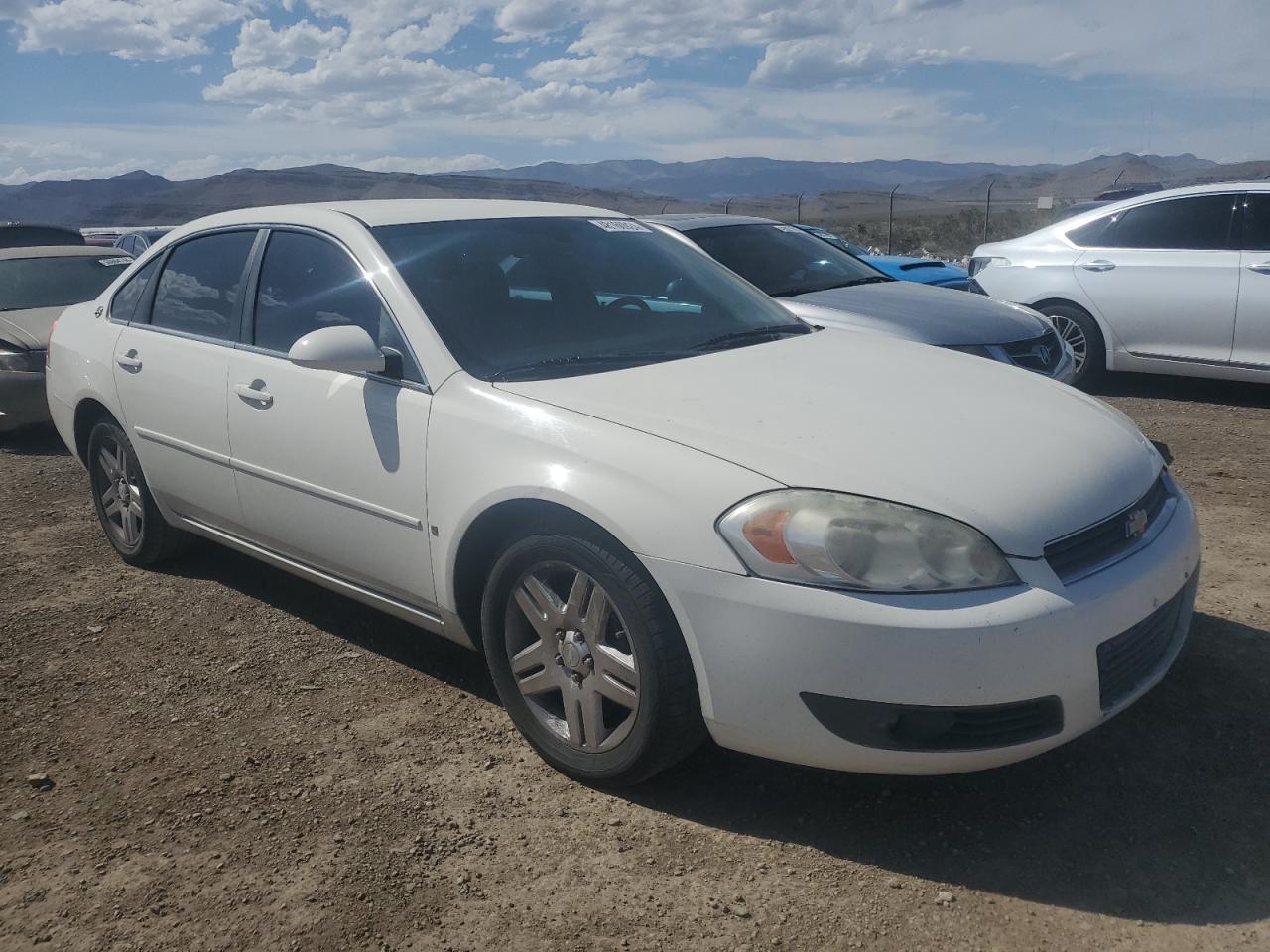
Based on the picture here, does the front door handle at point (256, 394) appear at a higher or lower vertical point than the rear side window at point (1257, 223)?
lower

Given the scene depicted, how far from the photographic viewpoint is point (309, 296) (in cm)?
385

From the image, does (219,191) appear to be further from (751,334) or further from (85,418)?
(751,334)

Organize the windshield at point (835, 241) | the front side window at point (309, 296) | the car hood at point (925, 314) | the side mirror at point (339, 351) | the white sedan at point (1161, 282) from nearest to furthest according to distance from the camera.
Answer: the side mirror at point (339, 351), the front side window at point (309, 296), the car hood at point (925, 314), the white sedan at point (1161, 282), the windshield at point (835, 241)

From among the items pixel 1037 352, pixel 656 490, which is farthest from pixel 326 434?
pixel 1037 352

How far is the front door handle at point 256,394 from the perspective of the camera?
3.82 m

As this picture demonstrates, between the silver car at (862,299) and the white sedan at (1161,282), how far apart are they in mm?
1273

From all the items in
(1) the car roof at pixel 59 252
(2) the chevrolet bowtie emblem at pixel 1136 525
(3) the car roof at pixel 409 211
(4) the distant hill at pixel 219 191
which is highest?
(4) the distant hill at pixel 219 191

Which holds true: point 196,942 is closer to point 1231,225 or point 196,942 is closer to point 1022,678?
point 1022,678

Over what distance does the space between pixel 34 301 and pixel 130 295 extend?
428 cm

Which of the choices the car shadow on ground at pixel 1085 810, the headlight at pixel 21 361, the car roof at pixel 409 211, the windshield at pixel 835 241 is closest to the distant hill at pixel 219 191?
the windshield at pixel 835 241

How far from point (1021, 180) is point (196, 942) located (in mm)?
200947

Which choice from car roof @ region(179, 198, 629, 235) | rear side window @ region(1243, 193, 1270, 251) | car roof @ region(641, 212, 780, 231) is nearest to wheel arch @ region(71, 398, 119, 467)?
car roof @ region(179, 198, 629, 235)

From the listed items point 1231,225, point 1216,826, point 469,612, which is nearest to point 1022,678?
point 1216,826

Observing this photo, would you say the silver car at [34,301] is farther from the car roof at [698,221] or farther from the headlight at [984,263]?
the headlight at [984,263]
